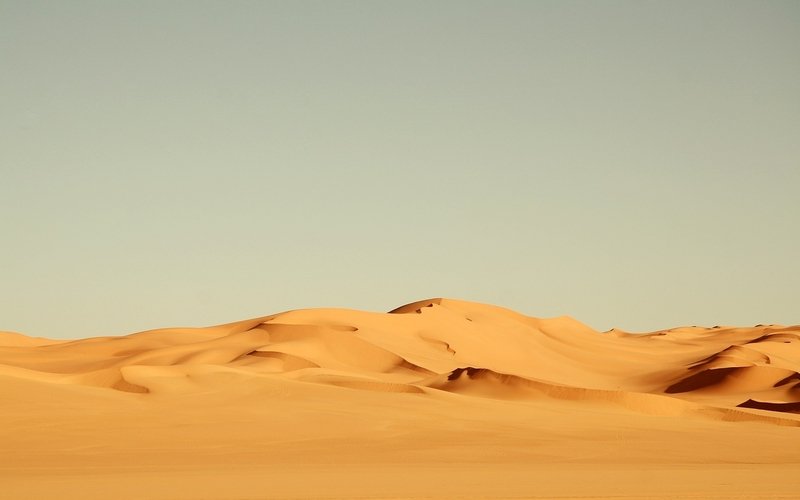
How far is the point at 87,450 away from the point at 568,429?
917 cm

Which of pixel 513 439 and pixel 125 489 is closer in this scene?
pixel 125 489

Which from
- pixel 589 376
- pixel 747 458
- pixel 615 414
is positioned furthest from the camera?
pixel 589 376

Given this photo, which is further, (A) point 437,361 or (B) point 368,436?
(A) point 437,361

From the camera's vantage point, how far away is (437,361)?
48.3 metres

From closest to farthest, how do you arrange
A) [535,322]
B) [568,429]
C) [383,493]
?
[383,493]
[568,429]
[535,322]

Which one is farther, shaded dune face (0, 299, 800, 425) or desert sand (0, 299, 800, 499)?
shaded dune face (0, 299, 800, 425)

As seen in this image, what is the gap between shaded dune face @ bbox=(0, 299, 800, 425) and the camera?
28359 millimetres

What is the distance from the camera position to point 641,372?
5678cm

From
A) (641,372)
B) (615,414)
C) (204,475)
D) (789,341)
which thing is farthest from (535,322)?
(204,475)

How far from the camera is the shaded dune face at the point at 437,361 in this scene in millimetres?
28359

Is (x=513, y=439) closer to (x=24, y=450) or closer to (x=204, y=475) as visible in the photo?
(x=204, y=475)

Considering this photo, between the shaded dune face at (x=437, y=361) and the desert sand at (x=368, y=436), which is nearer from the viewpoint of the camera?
the desert sand at (x=368, y=436)

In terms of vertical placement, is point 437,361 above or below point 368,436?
above

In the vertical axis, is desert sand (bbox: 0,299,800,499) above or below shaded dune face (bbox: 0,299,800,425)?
below
